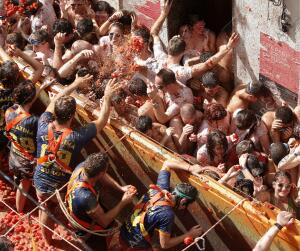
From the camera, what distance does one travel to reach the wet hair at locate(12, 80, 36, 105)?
26.9 ft

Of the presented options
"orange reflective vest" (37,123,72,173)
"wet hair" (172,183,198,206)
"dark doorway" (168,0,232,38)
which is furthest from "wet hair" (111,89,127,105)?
"dark doorway" (168,0,232,38)

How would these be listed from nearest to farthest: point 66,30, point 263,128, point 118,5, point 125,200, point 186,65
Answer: point 125,200 → point 263,128 → point 186,65 → point 66,30 → point 118,5

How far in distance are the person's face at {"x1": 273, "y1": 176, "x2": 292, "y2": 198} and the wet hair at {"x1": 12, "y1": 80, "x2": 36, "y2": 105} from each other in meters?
3.56

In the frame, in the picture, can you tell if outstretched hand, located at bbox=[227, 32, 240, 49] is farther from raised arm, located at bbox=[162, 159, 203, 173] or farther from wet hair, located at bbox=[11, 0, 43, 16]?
wet hair, located at bbox=[11, 0, 43, 16]

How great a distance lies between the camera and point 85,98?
29.2 ft

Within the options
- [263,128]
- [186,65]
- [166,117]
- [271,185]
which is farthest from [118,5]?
[271,185]

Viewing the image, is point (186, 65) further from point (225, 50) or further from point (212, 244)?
point (212, 244)

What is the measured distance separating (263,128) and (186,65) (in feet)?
6.15

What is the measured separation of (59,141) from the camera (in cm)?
753

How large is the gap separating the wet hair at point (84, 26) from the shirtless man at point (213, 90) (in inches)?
100

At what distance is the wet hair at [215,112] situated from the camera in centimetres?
819

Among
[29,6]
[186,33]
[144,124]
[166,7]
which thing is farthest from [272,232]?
[29,6]

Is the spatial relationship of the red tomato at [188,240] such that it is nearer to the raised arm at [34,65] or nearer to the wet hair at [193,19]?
the raised arm at [34,65]

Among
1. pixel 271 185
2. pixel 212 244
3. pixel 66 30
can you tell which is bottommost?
pixel 212 244
